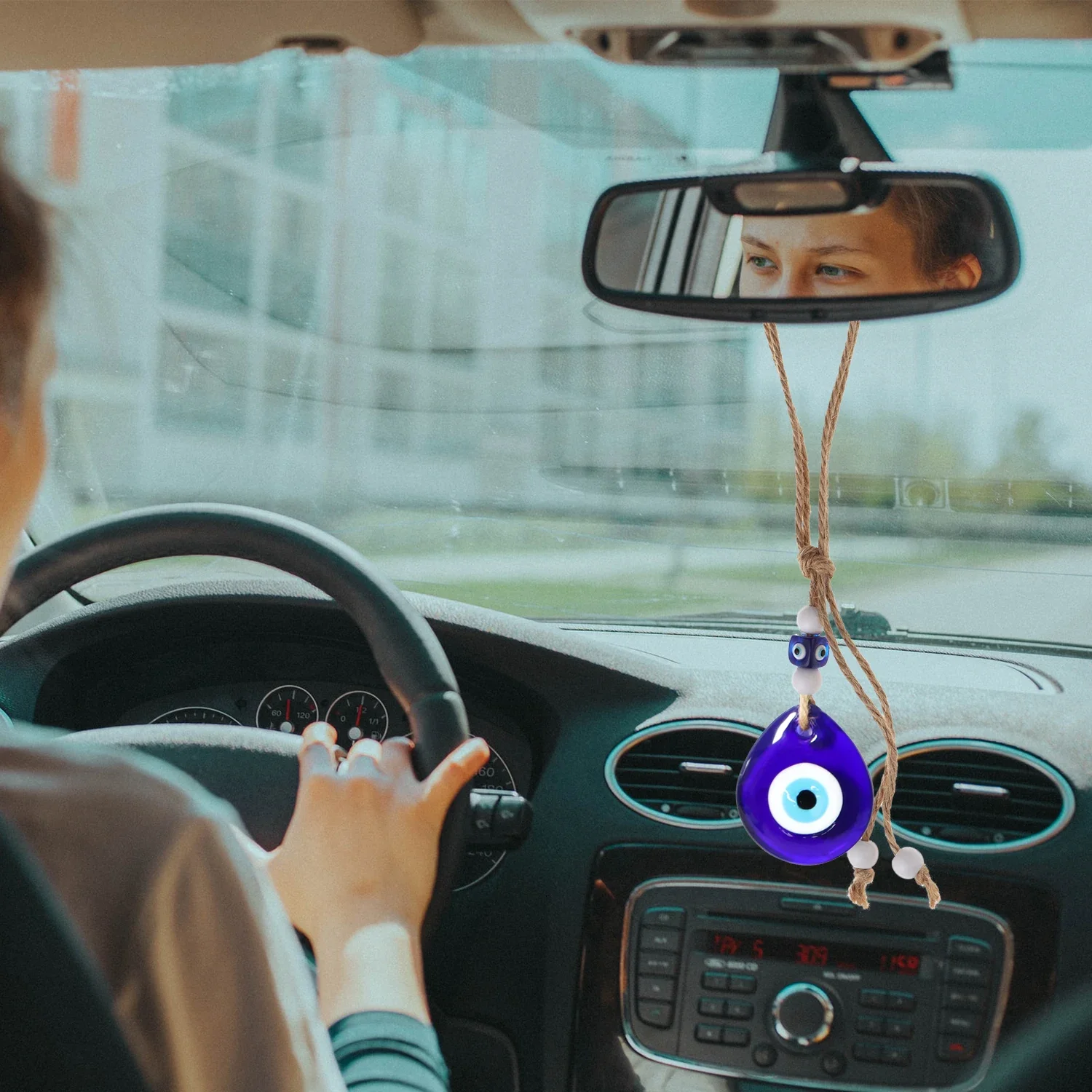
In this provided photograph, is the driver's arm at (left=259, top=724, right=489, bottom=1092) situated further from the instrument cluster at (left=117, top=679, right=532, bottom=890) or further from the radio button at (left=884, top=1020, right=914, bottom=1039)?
the radio button at (left=884, top=1020, right=914, bottom=1039)

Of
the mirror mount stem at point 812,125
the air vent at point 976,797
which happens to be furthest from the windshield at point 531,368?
the air vent at point 976,797

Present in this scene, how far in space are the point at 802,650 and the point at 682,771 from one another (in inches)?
18.9

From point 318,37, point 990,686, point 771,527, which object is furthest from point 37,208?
point 771,527

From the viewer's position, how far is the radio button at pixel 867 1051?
84.2 inches

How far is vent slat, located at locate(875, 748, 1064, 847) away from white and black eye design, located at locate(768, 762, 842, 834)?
0.90 ft

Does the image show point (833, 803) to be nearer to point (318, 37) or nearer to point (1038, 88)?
point (318, 37)

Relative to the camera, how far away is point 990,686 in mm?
2441

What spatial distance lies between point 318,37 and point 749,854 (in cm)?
143

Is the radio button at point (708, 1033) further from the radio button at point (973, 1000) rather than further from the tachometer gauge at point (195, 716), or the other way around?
the tachometer gauge at point (195, 716)

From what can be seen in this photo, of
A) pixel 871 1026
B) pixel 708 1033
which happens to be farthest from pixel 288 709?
pixel 871 1026

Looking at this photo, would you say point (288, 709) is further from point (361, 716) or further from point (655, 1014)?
point (655, 1014)

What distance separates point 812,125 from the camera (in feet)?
5.04

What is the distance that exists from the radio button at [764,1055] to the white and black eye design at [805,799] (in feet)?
1.41

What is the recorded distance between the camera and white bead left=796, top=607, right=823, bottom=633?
1.91m
